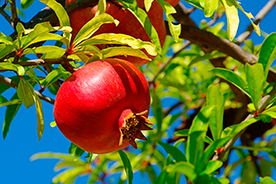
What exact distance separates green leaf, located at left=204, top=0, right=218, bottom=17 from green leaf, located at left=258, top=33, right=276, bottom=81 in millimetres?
262

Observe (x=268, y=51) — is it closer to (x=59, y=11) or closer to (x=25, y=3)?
(x=59, y=11)

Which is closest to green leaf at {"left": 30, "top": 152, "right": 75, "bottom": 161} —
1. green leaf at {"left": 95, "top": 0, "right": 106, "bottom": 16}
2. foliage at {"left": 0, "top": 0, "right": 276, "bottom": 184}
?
foliage at {"left": 0, "top": 0, "right": 276, "bottom": 184}

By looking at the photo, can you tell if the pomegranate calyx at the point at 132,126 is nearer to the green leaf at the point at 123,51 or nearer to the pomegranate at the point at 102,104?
the pomegranate at the point at 102,104

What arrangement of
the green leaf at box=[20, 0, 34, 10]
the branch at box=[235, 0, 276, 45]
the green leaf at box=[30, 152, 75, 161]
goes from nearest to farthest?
the green leaf at box=[20, 0, 34, 10] < the branch at box=[235, 0, 276, 45] < the green leaf at box=[30, 152, 75, 161]

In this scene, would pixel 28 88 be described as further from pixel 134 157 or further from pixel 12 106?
pixel 134 157

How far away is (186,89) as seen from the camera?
6.47 feet

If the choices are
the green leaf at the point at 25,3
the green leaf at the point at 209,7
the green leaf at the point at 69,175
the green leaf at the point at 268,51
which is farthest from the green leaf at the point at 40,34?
the green leaf at the point at 69,175

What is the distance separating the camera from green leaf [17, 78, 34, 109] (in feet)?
2.72

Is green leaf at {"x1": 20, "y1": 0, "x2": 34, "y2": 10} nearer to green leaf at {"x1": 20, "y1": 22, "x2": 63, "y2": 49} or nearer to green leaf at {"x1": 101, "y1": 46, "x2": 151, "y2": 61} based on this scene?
green leaf at {"x1": 20, "y1": 22, "x2": 63, "y2": 49}

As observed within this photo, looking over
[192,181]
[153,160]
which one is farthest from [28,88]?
[153,160]

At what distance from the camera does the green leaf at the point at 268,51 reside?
3.30 ft

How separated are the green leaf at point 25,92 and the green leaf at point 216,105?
53 cm

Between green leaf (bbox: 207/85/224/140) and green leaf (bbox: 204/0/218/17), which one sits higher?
green leaf (bbox: 204/0/218/17)

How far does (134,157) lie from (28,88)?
3.38 feet
